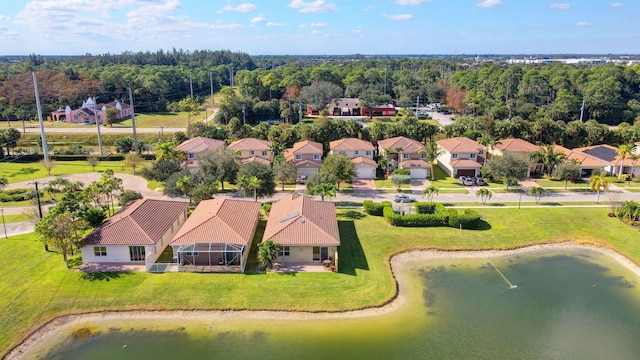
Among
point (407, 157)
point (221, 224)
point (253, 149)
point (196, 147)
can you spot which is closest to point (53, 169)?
point (196, 147)

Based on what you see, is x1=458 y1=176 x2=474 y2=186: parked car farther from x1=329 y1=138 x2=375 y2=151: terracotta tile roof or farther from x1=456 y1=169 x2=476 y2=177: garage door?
x1=329 y1=138 x2=375 y2=151: terracotta tile roof

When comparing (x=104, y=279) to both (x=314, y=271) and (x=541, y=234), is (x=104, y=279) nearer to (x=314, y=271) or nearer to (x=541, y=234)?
(x=314, y=271)

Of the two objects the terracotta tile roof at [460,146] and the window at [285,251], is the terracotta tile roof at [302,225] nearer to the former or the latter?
the window at [285,251]

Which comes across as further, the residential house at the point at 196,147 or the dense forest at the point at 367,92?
the dense forest at the point at 367,92

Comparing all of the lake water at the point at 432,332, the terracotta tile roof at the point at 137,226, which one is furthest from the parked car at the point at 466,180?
the terracotta tile roof at the point at 137,226

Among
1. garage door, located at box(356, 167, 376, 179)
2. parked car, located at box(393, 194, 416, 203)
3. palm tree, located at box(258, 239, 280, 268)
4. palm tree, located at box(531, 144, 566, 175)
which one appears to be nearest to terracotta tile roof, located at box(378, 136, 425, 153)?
garage door, located at box(356, 167, 376, 179)
